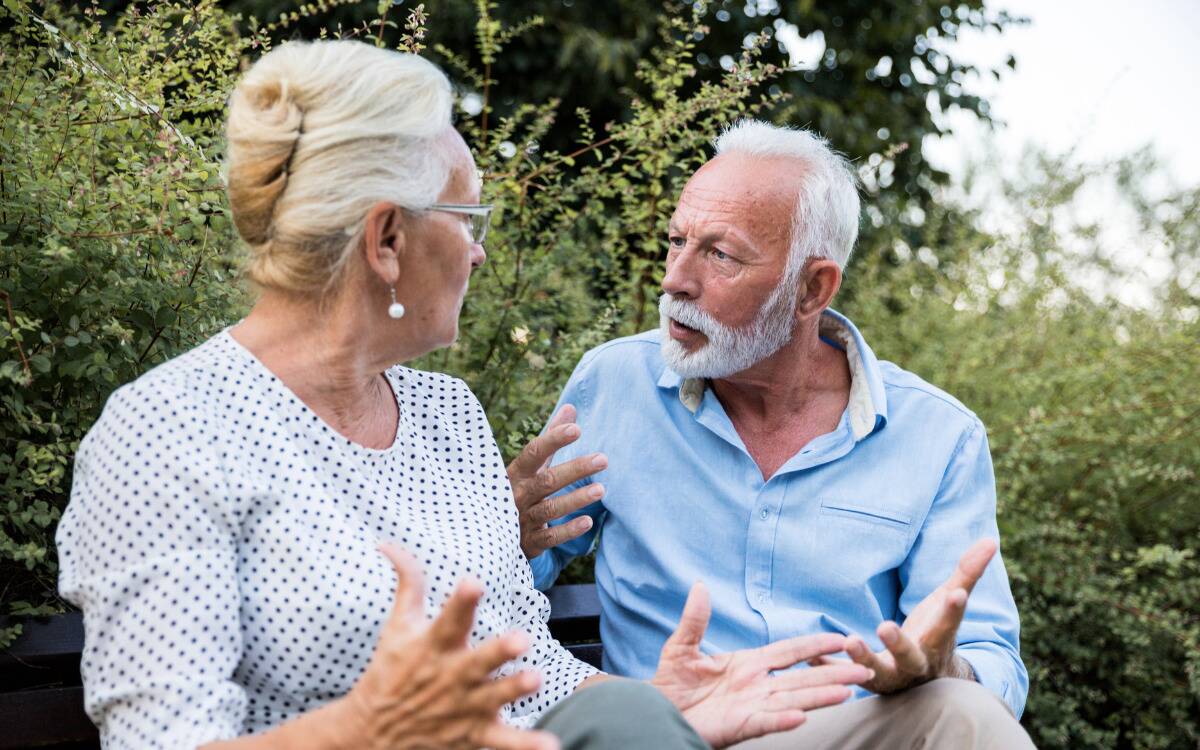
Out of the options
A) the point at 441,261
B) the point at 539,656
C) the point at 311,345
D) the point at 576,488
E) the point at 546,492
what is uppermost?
A: the point at 441,261

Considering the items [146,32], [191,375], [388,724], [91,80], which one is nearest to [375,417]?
[191,375]

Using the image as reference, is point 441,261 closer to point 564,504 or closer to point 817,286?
point 564,504

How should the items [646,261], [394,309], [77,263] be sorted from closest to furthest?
1. [394,309]
2. [77,263]
3. [646,261]

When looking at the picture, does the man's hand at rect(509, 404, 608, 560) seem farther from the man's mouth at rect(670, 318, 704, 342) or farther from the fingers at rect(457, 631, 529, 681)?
the fingers at rect(457, 631, 529, 681)

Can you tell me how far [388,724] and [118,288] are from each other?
116 cm

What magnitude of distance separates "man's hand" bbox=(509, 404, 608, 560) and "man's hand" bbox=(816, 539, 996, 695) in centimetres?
64

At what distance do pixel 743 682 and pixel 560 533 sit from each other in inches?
23.6

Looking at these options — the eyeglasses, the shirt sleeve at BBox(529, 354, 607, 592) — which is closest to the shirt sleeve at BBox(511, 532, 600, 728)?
the shirt sleeve at BBox(529, 354, 607, 592)

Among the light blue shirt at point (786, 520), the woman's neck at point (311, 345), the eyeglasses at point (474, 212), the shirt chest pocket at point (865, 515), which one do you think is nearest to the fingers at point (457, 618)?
the woman's neck at point (311, 345)

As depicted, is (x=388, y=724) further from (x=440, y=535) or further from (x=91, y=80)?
(x=91, y=80)

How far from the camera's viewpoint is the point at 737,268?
8.94 ft

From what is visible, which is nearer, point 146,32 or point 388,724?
point 388,724

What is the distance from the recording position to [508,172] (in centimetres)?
325

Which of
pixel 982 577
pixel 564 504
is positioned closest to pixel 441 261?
pixel 564 504
